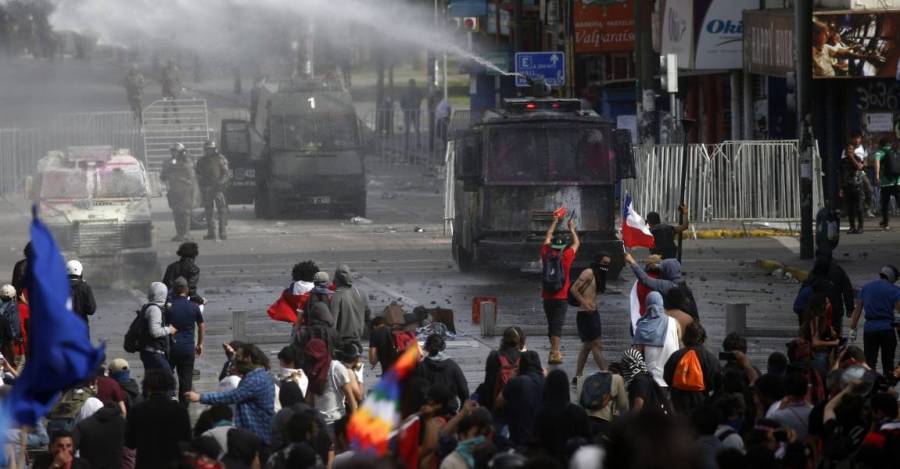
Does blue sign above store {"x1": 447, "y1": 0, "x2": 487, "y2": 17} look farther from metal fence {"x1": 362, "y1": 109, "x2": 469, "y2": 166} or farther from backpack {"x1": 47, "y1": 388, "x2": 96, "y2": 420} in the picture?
backpack {"x1": 47, "y1": 388, "x2": 96, "y2": 420}

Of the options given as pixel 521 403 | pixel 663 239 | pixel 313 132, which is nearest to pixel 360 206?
pixel 313 132

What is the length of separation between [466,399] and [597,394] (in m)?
1.19

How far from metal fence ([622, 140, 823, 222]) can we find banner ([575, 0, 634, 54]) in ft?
29.9

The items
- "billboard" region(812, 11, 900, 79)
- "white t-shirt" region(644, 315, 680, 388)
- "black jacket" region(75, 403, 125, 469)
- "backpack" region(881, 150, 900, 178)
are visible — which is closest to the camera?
"black jacket" region(75, 403, 125, 469)

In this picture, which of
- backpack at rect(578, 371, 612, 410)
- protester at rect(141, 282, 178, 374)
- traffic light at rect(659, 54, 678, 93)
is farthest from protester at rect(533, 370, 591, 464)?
traffic light at rect(659, 54, 678, 93)

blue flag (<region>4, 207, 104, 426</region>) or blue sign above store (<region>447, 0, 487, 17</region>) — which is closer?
blue flag (<region>4, 207, 104, 426</region>)

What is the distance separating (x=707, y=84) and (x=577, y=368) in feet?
84.8

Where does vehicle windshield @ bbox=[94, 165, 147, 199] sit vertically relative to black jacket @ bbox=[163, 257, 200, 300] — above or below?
above

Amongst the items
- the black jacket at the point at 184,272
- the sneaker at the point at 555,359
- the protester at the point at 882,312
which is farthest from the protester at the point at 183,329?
the protester at the point at 882,312

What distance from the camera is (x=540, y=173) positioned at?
25.9m

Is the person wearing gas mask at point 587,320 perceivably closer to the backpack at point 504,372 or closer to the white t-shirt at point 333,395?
the backpack at point 504,372

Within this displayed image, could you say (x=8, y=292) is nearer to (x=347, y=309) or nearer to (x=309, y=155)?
(x=347, y=309)

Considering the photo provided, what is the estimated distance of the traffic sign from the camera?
124ft

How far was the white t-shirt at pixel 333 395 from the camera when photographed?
1314 cm
